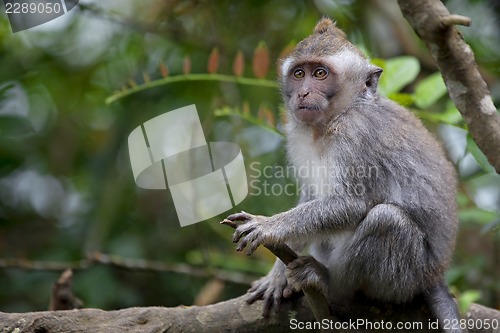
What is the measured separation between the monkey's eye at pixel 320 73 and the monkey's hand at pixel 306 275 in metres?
1.85

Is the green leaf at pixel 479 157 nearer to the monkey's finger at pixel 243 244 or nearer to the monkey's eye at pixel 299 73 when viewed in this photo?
the monkey's eye at pixel 299 73

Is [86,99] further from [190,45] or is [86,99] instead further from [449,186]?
[449,186]

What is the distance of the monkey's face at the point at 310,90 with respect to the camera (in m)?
6.78

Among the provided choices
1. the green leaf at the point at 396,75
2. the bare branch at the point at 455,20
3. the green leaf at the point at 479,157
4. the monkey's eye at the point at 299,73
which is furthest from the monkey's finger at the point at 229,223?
the green leaf at the point at 396,75

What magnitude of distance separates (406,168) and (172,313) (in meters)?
2.60

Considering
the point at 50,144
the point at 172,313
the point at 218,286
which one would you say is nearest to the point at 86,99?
the point at 50,144

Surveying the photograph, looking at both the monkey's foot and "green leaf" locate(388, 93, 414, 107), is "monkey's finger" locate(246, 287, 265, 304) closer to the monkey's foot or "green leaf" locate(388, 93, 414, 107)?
the monkey's foot

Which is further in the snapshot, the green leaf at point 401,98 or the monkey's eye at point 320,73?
the green leaf at point 401,98

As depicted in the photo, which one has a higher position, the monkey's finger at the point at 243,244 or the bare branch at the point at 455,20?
the bare branch at the point at 455,20

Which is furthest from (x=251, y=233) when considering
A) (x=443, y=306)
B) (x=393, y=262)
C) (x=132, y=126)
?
(x=132, y=126)

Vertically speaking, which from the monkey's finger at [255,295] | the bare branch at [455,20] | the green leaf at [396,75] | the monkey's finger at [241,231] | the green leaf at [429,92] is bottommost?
the monkey's finger at [255,295]

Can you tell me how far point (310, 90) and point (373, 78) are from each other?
684mm

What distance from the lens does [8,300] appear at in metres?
10.1

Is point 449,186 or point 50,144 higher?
point 50,144
